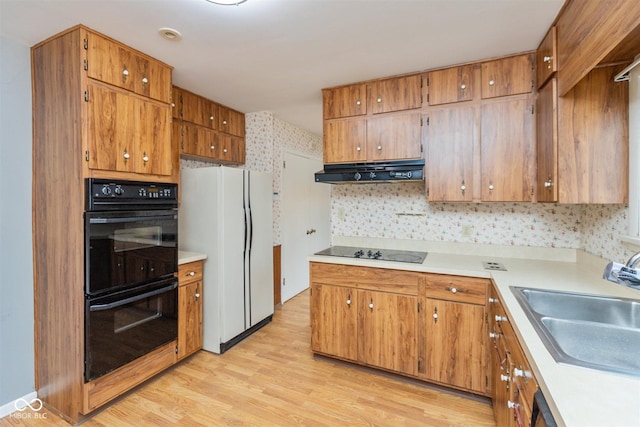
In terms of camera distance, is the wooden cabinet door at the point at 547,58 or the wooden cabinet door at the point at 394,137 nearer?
the wooden cabinet door at the point at 547,58

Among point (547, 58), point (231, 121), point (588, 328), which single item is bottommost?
point (588, 328)

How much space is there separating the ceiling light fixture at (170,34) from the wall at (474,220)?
6.25ft

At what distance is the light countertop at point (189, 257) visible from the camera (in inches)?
98.4

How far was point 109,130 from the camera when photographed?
6.42 feet

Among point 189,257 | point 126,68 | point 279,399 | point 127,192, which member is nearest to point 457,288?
point 279,399

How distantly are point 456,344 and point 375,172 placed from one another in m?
1.43

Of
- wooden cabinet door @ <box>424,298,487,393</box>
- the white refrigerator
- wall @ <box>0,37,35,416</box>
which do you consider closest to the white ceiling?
wall @ <box>0,37,35,416</box>

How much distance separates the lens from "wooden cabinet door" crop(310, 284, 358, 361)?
96.9 inches

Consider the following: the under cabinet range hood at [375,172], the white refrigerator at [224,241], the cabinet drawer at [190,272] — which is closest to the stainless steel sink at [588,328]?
the under cabinet range hood at [375,172]

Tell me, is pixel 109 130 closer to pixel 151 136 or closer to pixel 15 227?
pixel 151 136

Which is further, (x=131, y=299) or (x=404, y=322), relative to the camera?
(x=404, y=322)

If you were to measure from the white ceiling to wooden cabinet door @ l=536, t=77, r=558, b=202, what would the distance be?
16.0 inches

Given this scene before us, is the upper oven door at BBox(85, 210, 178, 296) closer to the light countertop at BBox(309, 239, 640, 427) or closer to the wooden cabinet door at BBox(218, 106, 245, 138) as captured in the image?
the light countertop at BBox(309, 239, 640, 427)

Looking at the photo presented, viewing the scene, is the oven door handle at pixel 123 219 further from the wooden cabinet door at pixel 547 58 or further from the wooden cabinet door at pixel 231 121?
the wooden cabinet door at pixel 547 58
